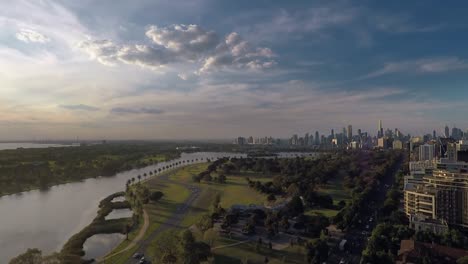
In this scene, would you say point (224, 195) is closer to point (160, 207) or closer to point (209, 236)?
point (160, 207)

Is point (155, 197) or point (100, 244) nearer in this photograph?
point (100, 244)

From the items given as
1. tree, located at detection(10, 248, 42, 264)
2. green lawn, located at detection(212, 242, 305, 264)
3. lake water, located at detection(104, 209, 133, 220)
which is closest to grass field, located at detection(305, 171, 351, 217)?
green lawn, located at detection(212, 242, 305, 264)

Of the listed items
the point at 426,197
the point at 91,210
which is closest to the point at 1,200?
the point at 91,210

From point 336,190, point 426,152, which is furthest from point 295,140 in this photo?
point 336,190

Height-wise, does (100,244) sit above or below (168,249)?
below

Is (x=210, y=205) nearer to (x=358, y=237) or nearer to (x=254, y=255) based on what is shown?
(x=254, y=255)

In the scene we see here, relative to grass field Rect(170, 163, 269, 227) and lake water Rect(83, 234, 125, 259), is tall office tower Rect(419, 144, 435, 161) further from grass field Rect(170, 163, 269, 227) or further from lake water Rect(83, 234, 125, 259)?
lake water Rect(83, 234, 125, 259)

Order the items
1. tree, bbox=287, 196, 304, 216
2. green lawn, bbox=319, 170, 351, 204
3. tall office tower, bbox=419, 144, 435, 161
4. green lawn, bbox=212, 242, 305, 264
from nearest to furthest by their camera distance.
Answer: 1. green lawn, bbox=212, 242, 305, 264
2. tree, bbox=287, 196, 304, 216
3. green lawn, bbox=319, 170, 351, 204
4. tall office tower, bbox=419, 144, 435, 161

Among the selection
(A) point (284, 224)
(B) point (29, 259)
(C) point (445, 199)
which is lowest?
(A) point (284, 224)

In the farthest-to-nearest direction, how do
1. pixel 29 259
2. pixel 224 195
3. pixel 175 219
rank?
pixel 224 195
pixel 175 219
pixel 29 259

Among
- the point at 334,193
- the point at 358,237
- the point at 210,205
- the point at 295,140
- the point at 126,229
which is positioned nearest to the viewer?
the point at 358,237
